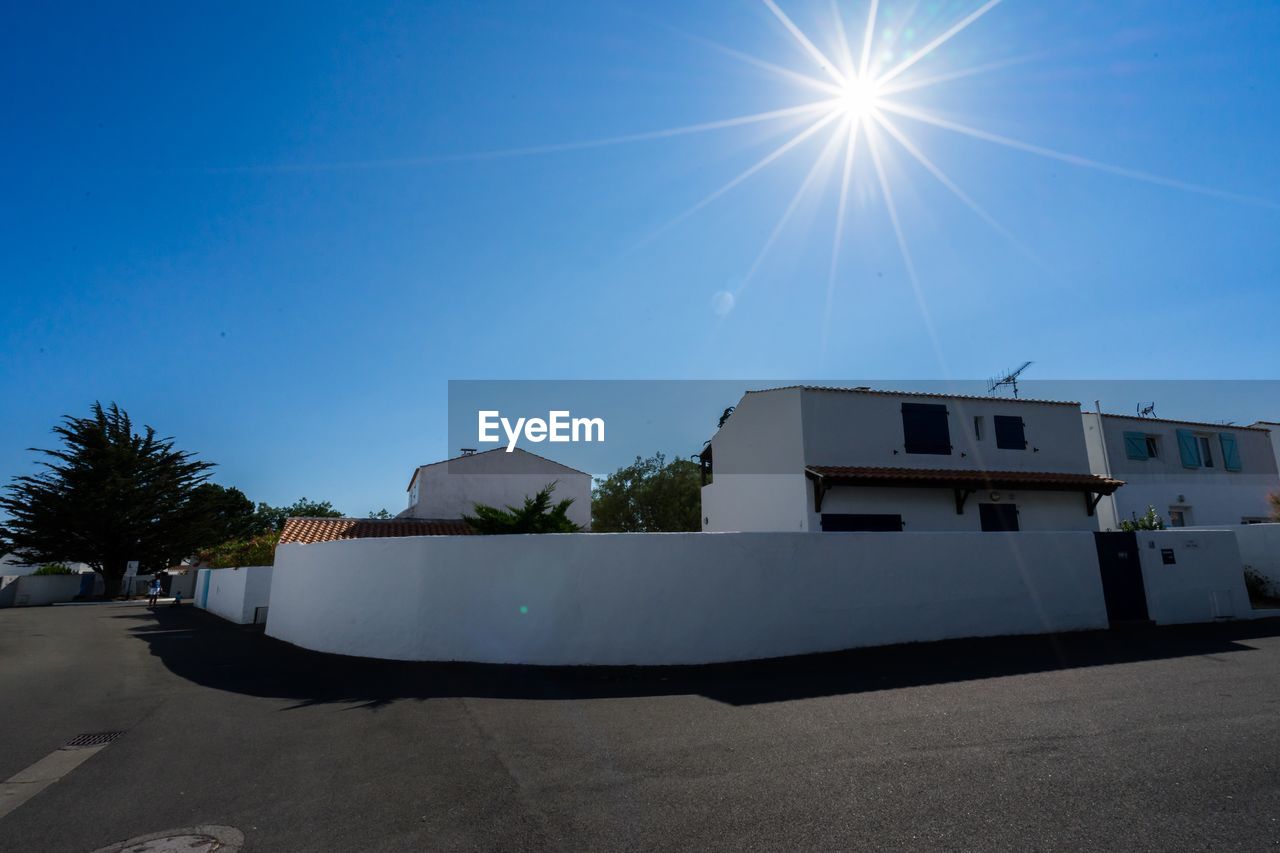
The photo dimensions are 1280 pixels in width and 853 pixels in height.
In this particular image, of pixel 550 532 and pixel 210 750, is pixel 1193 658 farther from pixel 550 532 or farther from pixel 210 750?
pixel 210 750

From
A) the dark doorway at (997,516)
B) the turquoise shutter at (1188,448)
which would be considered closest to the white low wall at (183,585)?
the dark doorway at (997,516)

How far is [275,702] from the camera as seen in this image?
7816 mm

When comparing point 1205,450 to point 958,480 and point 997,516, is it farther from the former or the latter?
point 958,480

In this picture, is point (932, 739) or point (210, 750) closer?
point (932, 739)

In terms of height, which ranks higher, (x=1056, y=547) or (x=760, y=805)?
(x=1056, y=547)

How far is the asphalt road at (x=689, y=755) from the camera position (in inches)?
149

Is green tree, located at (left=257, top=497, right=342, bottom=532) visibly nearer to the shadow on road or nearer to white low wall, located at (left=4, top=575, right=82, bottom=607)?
white low wall, located at (left=4, top=575, right=82, bottom=607)

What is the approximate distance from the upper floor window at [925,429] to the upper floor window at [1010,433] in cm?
170

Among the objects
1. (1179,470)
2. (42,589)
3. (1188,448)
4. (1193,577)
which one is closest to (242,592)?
(1193,577)

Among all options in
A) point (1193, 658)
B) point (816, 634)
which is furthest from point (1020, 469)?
point (816, 634)

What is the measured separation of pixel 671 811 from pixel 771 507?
48.9 ft

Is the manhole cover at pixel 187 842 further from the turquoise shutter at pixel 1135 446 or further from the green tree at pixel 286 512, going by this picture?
the green tree at pixel 286 512

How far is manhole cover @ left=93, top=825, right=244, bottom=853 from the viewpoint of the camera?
145 inches

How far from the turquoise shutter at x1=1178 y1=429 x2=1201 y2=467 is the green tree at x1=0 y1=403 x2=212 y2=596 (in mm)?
53905
